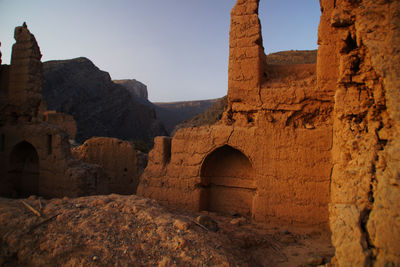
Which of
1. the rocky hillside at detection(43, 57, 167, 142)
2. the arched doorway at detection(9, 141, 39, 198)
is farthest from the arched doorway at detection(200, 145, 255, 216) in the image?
the rocky hillside at detection(43, 57, 167, 142)

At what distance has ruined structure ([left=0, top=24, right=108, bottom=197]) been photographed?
26.4 feet

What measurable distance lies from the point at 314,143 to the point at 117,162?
7368 mm

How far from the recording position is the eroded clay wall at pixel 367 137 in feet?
7.36

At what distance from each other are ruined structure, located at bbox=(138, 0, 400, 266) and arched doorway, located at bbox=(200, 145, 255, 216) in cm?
2

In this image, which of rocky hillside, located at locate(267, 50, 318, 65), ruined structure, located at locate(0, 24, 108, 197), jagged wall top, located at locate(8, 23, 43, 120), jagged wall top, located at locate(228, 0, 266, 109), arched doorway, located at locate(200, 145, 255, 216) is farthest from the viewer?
rocky hillside, located at locate(267, 50, 318, 65)

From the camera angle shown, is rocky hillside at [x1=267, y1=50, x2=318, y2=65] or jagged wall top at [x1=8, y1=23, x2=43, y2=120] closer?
jagged wall top at [x1=8, y1=23, x2=43, y2=120]

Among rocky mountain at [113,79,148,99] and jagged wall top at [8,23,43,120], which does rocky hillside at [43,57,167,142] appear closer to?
rocky mountain at [113,79,148,99]

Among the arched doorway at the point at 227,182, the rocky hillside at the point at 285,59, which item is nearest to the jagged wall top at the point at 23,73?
the arched doorway at the point at 227,182

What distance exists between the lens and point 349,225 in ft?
7.89

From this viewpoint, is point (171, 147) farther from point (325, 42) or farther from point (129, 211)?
point (325, 42)

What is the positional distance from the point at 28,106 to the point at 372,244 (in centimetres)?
954

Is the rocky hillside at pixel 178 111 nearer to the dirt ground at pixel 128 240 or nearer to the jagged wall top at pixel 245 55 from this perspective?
the jagged wall top at pixel 245 55

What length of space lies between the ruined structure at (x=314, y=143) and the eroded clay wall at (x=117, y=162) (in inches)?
144

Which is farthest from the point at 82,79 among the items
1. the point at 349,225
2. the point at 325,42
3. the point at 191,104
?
the point at 349,225
